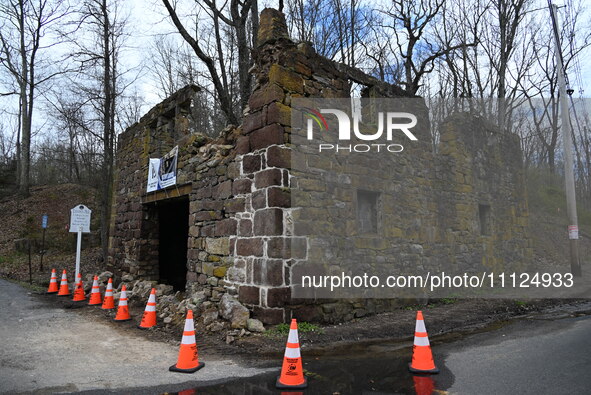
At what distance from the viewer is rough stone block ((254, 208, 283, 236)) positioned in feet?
19.9

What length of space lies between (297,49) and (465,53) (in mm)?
17044

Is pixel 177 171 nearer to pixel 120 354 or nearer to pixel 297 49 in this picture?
pixel 297 49

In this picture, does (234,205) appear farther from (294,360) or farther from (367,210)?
(294,360)

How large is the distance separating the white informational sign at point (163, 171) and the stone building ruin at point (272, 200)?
184mm

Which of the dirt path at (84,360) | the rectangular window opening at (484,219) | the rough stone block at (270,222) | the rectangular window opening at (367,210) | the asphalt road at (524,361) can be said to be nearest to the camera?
the asphalt road at (524,361)

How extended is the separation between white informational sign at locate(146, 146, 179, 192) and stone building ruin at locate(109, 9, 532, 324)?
18 cm

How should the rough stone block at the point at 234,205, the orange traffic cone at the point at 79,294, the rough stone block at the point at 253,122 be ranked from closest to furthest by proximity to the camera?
the rough stone block at the point at 253,122, the rough stone block at the point at 234,205, the orange traffic cone at the point at 79,294

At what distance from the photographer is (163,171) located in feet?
30.7

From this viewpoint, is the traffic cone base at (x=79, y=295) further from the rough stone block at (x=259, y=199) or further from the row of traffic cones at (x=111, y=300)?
the rough stone block at (x=259, y=199)

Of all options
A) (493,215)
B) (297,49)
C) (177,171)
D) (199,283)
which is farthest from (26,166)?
(493,215)

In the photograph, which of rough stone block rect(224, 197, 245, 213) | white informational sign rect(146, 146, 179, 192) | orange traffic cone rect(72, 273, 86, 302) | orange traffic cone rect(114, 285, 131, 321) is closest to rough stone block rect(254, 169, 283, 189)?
rough stone block rect(224, 197, 245, 213)

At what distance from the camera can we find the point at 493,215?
12297 millimetres

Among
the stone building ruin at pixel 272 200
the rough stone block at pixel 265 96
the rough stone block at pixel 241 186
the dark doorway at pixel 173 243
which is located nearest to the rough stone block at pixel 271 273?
the stone building ruin at pixel 272 200

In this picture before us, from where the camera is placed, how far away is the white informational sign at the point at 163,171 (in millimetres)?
8859
